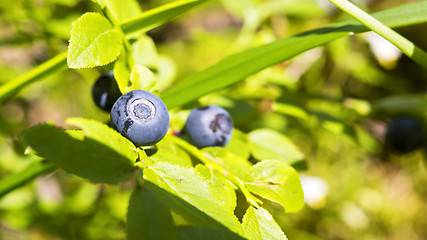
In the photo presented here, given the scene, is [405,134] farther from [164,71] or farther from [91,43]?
[91,43]

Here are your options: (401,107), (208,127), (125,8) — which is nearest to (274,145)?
(208,127)

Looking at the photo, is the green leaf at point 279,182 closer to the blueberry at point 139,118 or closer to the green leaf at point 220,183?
the green leaf at point 220,183

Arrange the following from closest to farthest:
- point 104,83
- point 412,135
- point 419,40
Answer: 1. point 104,83
2. point 412,135
3. point 419,40

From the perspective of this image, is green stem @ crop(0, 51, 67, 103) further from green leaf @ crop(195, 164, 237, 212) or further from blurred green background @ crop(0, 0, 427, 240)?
green leaf @ crop(195, 164, 237, 212)

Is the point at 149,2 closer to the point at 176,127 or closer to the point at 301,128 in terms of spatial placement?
the point at 301,128

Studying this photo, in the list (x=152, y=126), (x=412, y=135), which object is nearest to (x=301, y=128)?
(x=412, y=135)
